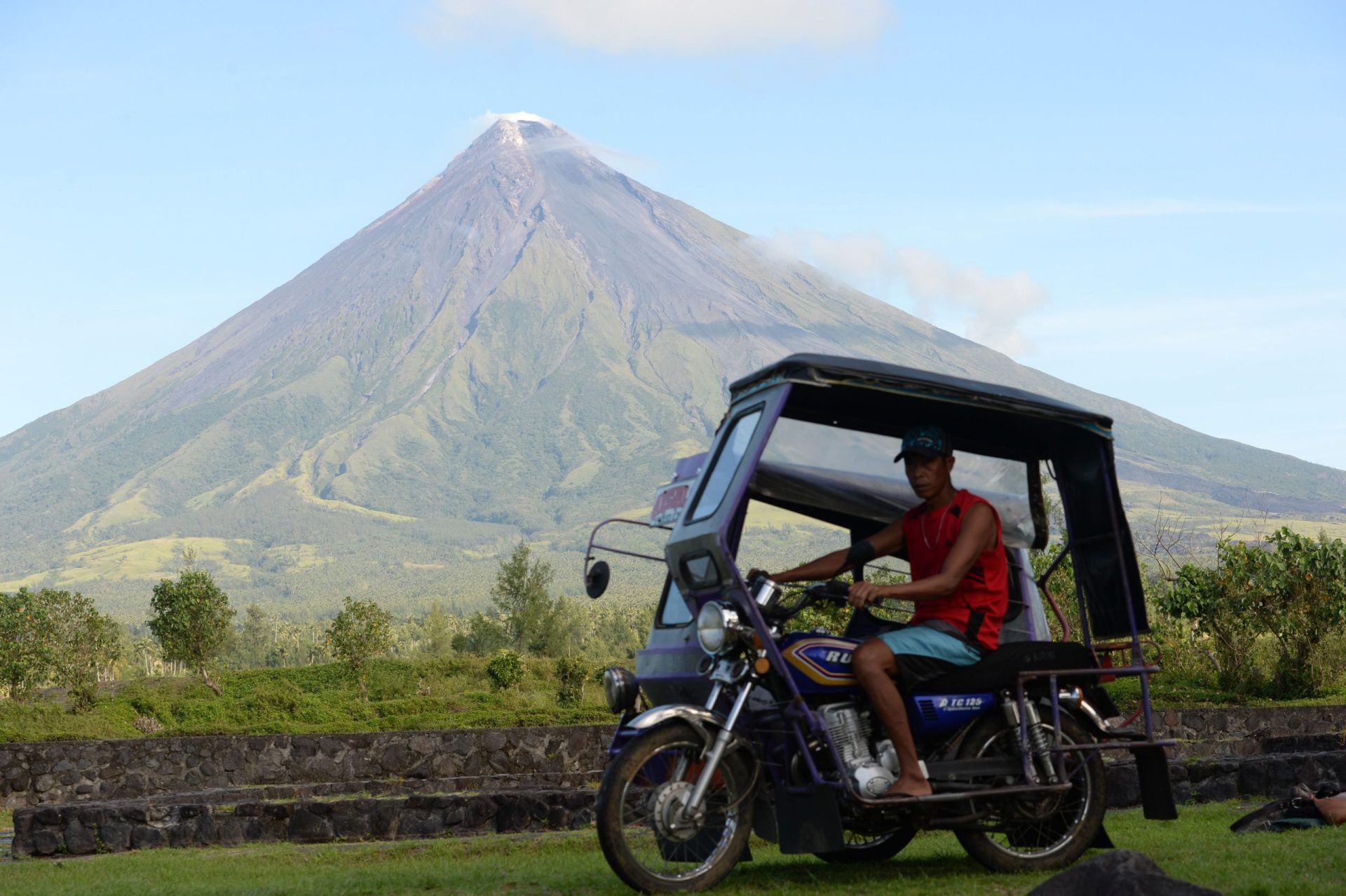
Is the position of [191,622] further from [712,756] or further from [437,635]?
[712,756]

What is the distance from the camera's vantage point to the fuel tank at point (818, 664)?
654cm

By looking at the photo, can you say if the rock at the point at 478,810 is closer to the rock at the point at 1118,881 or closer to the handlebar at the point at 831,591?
the handlebar at the point at 831,591

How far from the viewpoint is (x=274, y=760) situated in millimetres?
21203

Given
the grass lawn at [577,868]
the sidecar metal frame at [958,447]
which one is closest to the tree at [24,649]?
the grass lawn at [577,868]

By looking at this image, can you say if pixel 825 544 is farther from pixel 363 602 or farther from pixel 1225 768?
pixel 1225 768

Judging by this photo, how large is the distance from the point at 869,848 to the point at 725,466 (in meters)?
2.06

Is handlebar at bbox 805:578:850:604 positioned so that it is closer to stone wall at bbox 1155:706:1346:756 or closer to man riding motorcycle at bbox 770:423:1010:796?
man riding motorcycle at bbox 770:423:1010:796

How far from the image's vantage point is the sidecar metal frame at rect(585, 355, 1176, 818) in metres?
6.54

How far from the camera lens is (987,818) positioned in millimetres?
6785

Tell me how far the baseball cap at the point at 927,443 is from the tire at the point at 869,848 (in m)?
1.83

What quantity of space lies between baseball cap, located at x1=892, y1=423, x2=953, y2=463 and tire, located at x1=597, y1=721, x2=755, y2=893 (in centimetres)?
164

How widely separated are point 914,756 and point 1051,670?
2.94 feet

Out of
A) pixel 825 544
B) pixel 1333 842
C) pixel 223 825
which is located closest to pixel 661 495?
pixel 1333 842

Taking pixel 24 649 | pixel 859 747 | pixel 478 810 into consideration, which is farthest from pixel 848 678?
pixel 24 649
